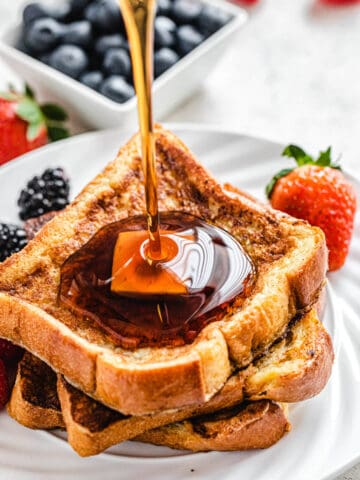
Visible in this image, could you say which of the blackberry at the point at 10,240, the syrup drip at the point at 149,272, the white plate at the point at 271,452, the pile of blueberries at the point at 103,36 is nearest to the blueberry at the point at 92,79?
the pile of blueberries at the point at 103,36

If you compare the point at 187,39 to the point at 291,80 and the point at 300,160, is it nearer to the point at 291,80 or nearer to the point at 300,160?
the point at 291,80

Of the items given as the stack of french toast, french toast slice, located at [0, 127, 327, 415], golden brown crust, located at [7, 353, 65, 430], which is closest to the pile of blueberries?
french toast slice, located at [0, 127, 327, 415]

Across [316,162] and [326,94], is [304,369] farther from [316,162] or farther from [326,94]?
[326,94]

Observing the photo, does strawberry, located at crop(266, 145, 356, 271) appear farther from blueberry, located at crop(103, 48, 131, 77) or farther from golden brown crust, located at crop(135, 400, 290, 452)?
blueberry, located at crop(103, 48, 131, 77)

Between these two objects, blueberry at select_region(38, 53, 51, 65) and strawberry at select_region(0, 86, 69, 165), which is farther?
blueberry at select_region(38, 53, 51, 65)

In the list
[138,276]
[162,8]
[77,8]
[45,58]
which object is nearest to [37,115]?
[45,58]

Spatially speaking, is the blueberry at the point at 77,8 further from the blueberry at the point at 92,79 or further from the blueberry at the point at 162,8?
the blueberry at the point at 92,79
